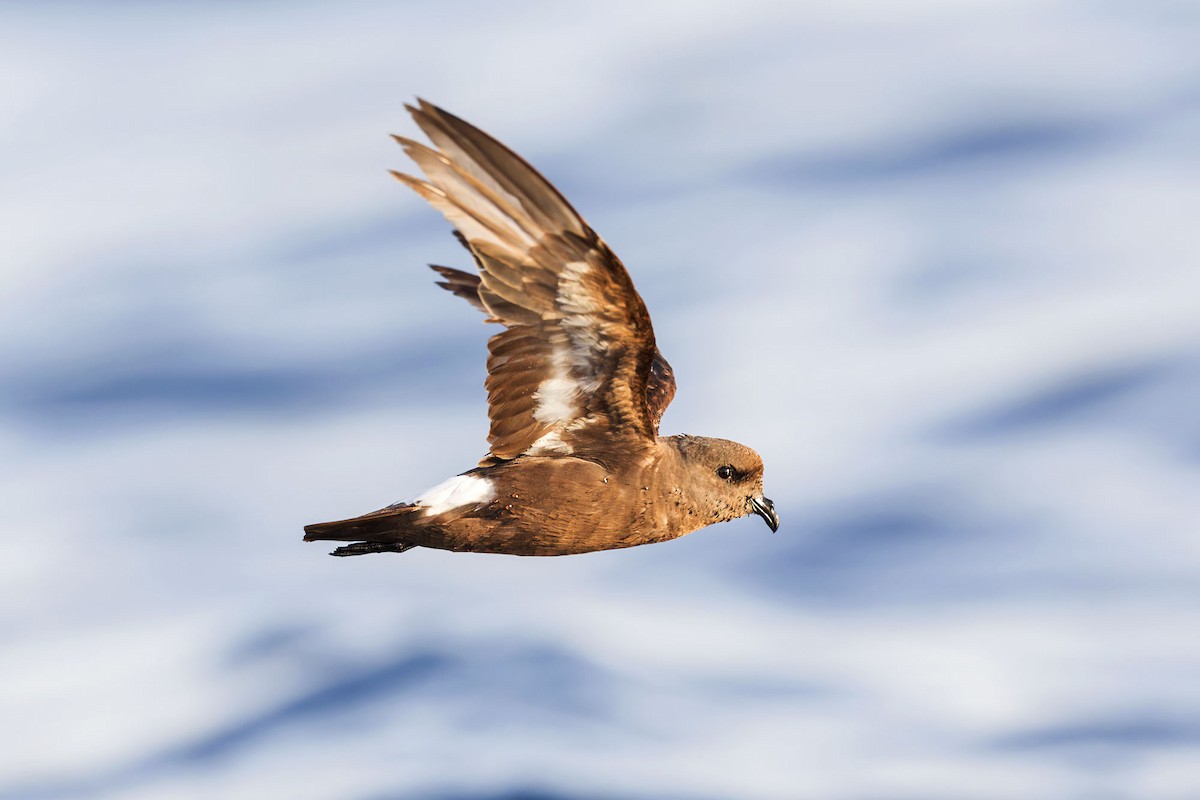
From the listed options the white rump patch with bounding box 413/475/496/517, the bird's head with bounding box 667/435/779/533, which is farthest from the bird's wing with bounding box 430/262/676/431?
the white rump patch with bounding box 413/475/496/517

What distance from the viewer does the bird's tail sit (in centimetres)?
1479

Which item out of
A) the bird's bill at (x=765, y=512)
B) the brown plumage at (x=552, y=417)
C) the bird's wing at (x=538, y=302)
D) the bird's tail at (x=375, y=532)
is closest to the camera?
the bird's wing at (x=538, y=302)

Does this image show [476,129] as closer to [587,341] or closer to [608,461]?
[587,341]

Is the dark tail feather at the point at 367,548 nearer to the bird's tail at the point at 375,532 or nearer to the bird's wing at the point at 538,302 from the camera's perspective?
the bird's tail at the point at 375,532

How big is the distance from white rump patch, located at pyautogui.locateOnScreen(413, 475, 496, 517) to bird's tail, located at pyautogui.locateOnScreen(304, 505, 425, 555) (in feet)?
0.45

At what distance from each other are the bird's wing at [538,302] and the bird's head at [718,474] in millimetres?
474

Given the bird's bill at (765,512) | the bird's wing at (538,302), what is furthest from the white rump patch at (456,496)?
the bird's bill at (765,512)

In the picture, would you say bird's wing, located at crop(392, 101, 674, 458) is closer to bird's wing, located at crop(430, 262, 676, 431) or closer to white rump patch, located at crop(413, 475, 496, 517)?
white rump patch, located at crop(413, 475, 496, 517)

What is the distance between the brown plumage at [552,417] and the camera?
13.9m

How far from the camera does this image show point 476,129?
1327 cm

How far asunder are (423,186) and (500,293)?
115cm

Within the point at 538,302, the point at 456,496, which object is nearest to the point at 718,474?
the point at 456,496

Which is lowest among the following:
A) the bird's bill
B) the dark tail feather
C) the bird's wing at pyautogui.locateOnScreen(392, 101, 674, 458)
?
the dark tail feather

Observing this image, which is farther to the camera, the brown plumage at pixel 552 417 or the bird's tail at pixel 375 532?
the bird's tail at pixel 375 532
